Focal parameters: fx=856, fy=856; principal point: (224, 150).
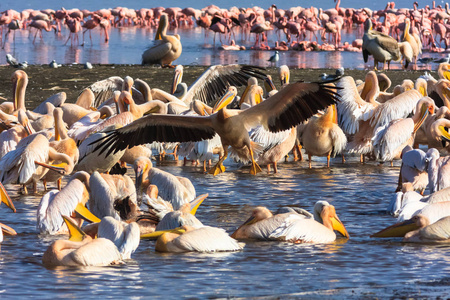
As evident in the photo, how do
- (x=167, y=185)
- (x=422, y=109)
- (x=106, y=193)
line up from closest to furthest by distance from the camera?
1. (x=106, y=193)
2. (x=167, y=185)
3. (x=422, y=109)

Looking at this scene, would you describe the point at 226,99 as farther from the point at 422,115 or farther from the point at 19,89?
the point at 19,89

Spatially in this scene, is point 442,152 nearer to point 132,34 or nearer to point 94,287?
point 94,287

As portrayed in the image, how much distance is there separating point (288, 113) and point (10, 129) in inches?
112

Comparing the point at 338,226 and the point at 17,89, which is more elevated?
the point at 17,89

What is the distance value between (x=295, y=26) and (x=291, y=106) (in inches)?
818

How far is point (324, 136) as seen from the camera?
8.79 m

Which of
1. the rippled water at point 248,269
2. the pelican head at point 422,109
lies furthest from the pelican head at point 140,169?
the pelican head at point 422,109

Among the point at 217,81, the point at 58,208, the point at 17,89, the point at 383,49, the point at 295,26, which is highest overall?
the point at 295,26

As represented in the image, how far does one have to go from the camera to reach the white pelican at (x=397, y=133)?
8586mm

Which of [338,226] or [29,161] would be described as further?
[29,161]

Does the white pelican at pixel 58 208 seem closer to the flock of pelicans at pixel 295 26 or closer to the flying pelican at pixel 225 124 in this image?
the flying pelican at pixel 225 124

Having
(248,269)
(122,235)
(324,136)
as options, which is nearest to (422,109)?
(324,136)

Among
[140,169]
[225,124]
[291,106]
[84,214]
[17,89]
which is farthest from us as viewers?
[17,89]

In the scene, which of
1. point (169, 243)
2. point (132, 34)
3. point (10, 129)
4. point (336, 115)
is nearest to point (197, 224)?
point (169, 243)
